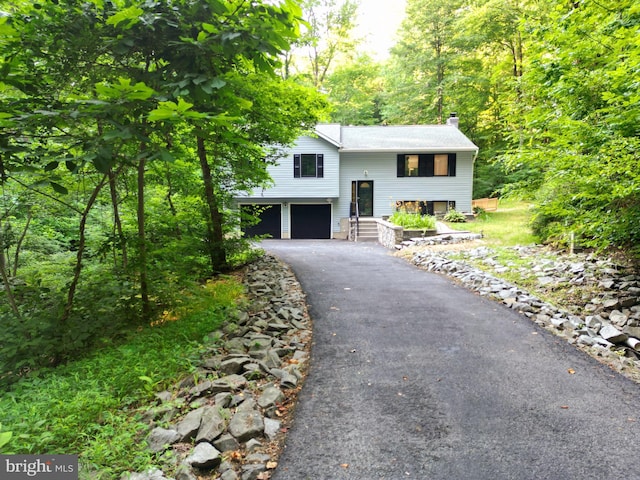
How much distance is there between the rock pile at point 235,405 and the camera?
96.8 inches

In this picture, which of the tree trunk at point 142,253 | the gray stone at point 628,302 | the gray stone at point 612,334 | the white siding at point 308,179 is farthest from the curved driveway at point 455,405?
the white siding at point 308,179

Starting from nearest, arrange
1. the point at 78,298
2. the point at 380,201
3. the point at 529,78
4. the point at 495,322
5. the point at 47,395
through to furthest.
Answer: the point at 47,395
the point at 78,298
the point at 495,322
the point at 529,78
the point at 380,201

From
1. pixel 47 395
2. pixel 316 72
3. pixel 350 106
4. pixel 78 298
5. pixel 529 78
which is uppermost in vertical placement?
pixel 316 72

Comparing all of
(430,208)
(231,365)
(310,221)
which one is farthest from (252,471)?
(430,208)

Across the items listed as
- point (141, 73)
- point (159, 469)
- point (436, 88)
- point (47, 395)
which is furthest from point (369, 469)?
point (436, 88)

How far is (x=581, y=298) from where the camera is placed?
5996mm

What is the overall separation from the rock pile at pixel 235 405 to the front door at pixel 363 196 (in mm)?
14980

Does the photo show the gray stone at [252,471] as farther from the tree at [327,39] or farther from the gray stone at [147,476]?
the tree at [327,39]

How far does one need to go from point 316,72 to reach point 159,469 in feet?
97.1

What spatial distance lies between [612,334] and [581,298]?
150 cm

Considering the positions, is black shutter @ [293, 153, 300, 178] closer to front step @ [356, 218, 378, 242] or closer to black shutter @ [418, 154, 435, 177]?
front step @ [356, 218, 378, 242]

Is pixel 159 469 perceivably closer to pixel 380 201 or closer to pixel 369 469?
pixel 369 469

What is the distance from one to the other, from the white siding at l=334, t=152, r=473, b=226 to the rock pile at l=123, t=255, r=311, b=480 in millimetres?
15039

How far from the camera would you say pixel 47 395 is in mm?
2984
